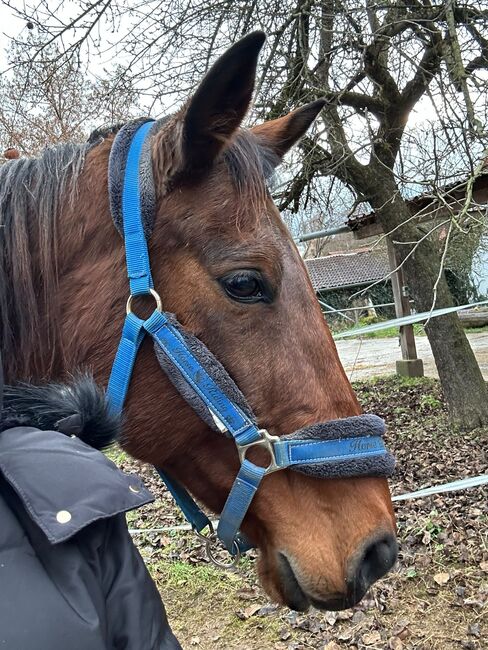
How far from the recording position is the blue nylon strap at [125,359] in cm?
134

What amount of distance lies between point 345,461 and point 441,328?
506 centimetres

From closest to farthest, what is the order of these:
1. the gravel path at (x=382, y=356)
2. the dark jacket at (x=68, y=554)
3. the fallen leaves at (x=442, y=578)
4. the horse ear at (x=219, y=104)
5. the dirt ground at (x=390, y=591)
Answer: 1. the dark jacket at (x=68, y=554)
2. the horse ear at (x=219, y=104)
3. the dirt ground at (x=390, y=591)
4. the fallen leaves at (x=442, y=578)
5. the gravel path at (x=382, y=356)

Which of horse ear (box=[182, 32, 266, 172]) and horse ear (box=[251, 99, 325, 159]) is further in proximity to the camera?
horse ear (box=[251, 99, 325, 159])

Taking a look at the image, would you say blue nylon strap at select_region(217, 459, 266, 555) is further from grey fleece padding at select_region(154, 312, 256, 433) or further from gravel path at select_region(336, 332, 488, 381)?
gravel path at select_region(336, 332, 488, 381)

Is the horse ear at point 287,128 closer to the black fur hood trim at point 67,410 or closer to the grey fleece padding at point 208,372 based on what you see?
the grey fleece padding at point 208,372

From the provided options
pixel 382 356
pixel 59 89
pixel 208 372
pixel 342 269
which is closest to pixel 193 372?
pixel 208 372

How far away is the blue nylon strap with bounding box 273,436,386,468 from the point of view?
1340mm

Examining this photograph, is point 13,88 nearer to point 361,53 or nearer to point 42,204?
point 361,53

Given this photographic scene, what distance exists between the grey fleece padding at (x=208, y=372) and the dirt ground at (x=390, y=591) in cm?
210

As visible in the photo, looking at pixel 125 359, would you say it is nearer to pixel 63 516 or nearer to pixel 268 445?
pixel 268 445

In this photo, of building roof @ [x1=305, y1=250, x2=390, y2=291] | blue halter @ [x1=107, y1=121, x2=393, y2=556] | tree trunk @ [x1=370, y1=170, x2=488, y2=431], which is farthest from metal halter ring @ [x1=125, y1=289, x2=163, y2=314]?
building roof @ [x1=305, y1=250, x2=390, y2=291]

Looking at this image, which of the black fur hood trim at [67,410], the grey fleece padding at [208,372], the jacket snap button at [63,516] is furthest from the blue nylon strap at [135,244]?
the jacket snap button at [63,516]

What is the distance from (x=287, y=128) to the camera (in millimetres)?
1751

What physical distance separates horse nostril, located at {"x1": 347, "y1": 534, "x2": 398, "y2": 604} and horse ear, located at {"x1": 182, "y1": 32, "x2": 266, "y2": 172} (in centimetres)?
104
